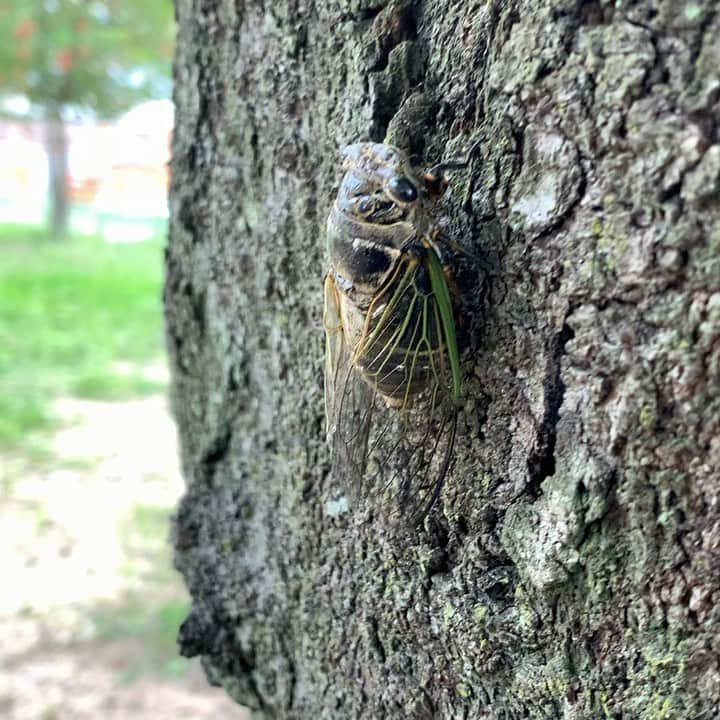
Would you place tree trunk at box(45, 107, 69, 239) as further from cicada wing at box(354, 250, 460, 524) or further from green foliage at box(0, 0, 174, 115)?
cicada wing at box(354, 250, 460, 524)

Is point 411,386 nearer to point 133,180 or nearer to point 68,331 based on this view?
point 68,331

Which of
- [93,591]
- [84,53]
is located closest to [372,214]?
[93,591]

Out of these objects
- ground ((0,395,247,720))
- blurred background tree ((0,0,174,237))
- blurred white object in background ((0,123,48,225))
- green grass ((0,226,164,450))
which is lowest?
ground ((0,395,247,720))

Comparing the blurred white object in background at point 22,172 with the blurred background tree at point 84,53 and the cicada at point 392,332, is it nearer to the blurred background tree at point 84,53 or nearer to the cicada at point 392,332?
the blurred background tree at point 84,53

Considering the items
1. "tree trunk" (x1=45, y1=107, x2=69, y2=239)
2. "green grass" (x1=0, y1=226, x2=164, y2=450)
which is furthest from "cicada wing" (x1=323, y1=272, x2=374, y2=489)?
"tree trunk" (x1=45, y1=107, x2=69, y2=239)

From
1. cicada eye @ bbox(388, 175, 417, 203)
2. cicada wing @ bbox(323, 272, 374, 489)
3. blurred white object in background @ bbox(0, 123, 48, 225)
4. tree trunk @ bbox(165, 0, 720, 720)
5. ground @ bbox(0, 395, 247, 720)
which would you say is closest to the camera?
tree trunk @ bbox(165, 0, 720, 720)

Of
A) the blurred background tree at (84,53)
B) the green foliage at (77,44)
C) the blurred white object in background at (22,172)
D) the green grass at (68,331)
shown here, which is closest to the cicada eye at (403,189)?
the green grass at (68,331)
